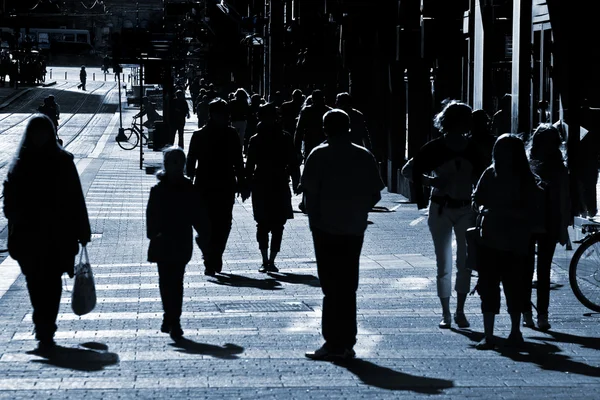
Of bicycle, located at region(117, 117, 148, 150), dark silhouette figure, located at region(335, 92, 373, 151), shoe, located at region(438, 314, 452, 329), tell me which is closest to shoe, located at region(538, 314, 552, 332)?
shoe, located at region(438, 314, 452, 329)

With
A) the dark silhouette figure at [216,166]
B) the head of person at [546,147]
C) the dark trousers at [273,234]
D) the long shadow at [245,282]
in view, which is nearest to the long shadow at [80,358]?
the long shadow at [245,282]

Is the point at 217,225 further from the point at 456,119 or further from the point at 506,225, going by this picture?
the point at 506,225

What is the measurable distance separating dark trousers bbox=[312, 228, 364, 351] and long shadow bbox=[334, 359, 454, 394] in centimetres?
22

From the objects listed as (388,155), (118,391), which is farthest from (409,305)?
(388,155)

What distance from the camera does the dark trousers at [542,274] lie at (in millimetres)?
10293

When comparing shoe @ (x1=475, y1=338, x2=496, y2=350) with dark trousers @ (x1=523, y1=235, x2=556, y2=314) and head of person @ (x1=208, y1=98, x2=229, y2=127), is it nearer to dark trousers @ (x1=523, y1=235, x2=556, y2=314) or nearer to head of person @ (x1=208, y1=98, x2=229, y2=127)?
dark trousers @ (x1=523, y1=235, x2=556, y2=314)

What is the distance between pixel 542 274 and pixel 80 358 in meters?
3.71

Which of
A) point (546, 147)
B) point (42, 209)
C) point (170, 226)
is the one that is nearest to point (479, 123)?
point (546, 147)

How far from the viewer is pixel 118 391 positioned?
779 centimetres

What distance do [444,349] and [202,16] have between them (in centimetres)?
6929

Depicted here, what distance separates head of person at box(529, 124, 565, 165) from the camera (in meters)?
10.4

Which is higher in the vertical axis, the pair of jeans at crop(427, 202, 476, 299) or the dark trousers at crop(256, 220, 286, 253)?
the pair of jeans at crop(427, 202, 476, 299)

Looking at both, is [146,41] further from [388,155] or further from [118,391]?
[118,391]

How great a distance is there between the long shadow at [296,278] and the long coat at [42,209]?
11.7ft
